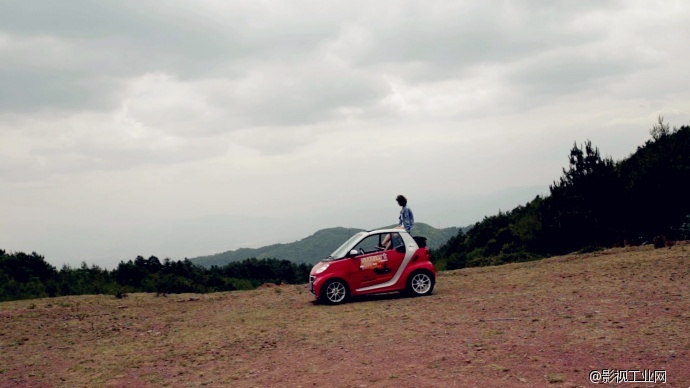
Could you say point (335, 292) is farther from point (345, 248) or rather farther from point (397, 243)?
point (397, 243)

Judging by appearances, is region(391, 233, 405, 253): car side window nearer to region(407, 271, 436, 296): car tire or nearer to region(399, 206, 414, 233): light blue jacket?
region(407, 271, 436, 296): car tire

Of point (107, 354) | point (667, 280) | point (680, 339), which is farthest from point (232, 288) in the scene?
point (680, 339)

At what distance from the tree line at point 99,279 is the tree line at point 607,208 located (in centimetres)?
1440

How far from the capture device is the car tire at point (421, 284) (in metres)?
15.2

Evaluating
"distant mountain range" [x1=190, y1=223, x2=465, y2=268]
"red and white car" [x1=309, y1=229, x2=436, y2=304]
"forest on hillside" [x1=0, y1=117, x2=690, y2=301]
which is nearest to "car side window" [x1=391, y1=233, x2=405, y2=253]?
"red and white car" [x1=309, y1=229, x2=436, y2=304]

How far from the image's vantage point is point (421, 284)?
1527 centimetres

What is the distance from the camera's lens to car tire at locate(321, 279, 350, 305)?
48.8ft

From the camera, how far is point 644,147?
132 feet

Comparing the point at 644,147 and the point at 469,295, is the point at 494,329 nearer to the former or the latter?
the point at 469,295

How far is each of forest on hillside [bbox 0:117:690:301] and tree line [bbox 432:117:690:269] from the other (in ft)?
0.15

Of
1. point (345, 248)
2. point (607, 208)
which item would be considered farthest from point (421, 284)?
point (607, 208)

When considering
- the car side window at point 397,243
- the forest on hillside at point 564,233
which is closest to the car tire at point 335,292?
the car side window at point 397,243

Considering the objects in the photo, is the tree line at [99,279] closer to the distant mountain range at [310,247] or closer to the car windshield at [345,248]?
the car windshield at [345,248]

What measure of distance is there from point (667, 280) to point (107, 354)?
40.2ft
